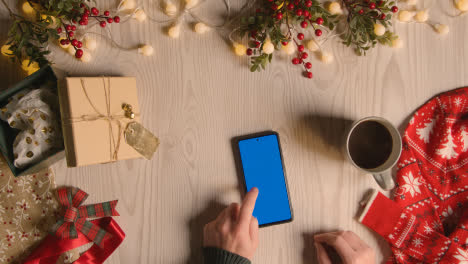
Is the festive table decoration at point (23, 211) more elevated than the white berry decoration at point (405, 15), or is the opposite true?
the white berry decoration at point (405, 15)

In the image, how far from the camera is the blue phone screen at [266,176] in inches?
30.5

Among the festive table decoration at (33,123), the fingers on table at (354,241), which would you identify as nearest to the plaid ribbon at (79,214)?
the festive table decoration at (33,123)

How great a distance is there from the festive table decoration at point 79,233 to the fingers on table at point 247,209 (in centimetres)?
27

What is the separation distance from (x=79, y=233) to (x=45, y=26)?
17.2 inches

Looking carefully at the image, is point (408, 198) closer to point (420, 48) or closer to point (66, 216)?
point (420, 48)

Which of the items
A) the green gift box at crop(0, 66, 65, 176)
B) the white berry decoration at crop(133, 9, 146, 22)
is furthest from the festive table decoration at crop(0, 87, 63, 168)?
the white berry decoration at crop(133, 9, 146, 22)

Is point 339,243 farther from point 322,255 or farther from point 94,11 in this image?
point 94,11

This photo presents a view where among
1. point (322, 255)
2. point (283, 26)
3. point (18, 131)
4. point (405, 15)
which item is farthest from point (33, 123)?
point (405, 15)

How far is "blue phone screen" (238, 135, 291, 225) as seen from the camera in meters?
0.78

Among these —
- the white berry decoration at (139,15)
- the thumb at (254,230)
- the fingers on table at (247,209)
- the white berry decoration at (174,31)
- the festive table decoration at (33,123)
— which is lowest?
the thumb at (254,230)

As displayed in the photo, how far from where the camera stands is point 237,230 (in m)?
0.73

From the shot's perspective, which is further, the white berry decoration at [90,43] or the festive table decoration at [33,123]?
the white berry decoration at [90,43]

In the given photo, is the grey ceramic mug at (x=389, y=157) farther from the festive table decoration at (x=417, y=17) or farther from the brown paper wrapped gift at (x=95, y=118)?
the brown paper wrapped gift at (x=95, y=118)

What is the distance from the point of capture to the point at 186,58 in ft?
2.52
